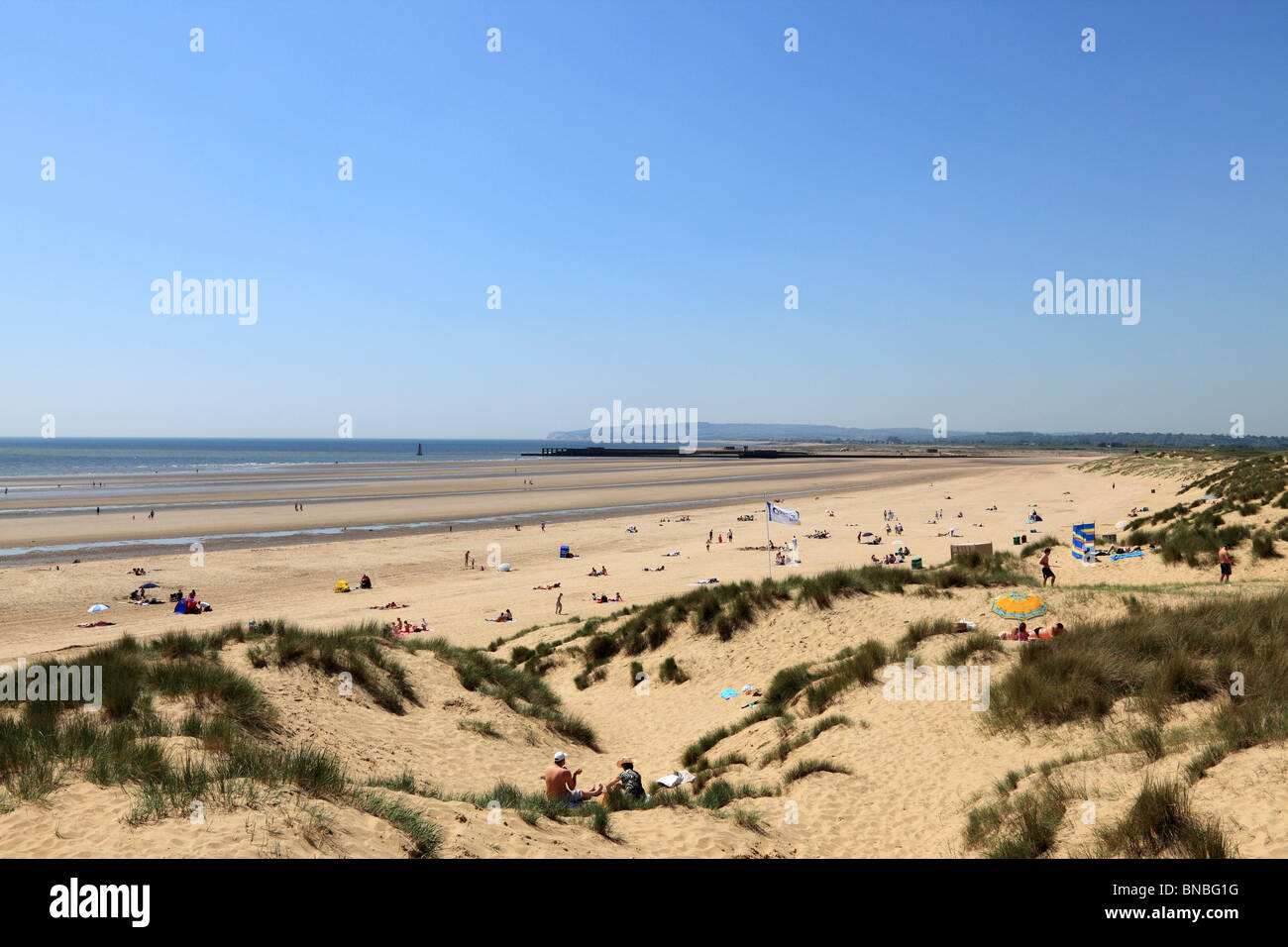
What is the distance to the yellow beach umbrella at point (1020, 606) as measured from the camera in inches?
543

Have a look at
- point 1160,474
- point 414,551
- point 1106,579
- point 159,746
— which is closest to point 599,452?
point 1160,474

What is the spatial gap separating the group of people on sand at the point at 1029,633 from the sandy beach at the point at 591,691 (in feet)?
2.80

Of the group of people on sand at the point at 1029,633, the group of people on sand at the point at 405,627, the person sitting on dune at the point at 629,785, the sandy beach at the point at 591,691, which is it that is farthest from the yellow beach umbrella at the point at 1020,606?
the group of people on sand at the point at 405,627

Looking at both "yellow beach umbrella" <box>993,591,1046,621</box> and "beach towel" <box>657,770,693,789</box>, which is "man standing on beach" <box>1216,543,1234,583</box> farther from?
"beach towel" <box>657,770,693,789</box>

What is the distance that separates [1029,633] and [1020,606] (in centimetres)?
75

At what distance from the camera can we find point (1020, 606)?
1388 cm

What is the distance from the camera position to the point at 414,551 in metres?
36.9

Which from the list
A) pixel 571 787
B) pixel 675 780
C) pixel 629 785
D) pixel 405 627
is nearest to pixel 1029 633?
pixel 675 780

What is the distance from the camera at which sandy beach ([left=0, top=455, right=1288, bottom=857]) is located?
5.95m

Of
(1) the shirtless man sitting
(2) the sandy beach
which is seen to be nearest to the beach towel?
(2) the sandy beach

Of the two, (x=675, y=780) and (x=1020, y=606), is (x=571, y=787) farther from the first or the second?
(x=1020, y=606)

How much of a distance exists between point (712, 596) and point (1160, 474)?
226 ft

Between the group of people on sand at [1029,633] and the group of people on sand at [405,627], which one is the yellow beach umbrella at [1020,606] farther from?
the group of people on sand at [405,627]
